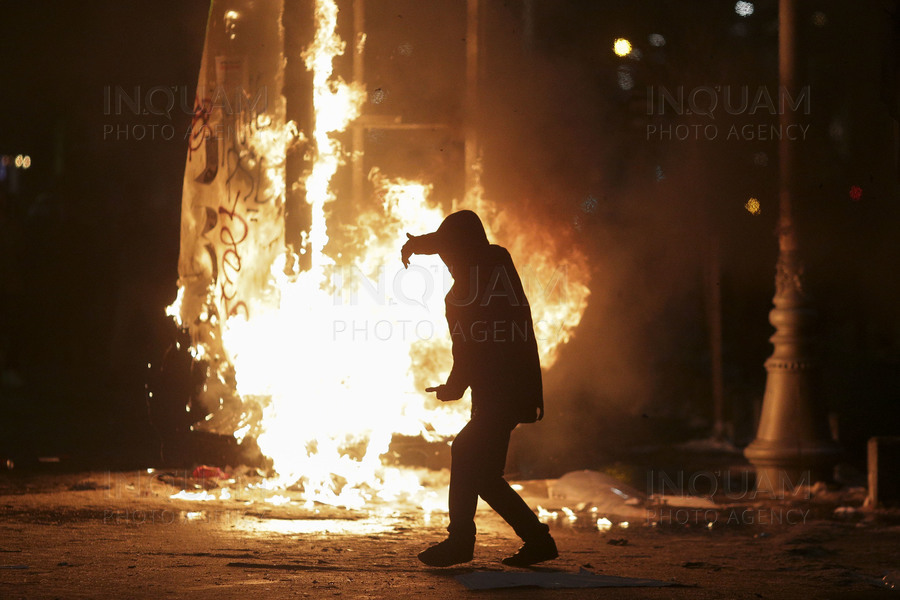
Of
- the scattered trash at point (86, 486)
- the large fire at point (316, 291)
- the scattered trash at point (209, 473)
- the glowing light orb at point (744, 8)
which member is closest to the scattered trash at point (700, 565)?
the large fire at point (316, 291)

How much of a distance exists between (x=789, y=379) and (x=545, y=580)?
5.46 m

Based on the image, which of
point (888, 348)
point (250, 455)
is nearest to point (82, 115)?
point (250, 455)

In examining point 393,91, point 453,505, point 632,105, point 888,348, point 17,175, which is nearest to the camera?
point 453,505

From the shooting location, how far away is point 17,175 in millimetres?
34844

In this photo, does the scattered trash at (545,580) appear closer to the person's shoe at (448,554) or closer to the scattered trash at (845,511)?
the person's shoe at (448,554)

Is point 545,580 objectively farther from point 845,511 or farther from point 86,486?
point 86,486

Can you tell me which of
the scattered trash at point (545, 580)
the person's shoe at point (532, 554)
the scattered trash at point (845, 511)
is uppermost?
the person's shoe at point (532, 554)

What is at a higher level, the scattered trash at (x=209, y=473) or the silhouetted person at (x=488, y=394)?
the silhouetted person at (x=488, y=394)

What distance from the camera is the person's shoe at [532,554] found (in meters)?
6.55

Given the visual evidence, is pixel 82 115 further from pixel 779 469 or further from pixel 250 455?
pixel 779 469

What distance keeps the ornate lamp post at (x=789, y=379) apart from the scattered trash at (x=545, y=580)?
4701mm

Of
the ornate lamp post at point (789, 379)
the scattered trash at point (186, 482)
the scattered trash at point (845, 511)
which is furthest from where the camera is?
the ornate lamp post at point (789, 379)

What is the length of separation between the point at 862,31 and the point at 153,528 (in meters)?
17.6

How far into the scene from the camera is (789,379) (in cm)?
1077
